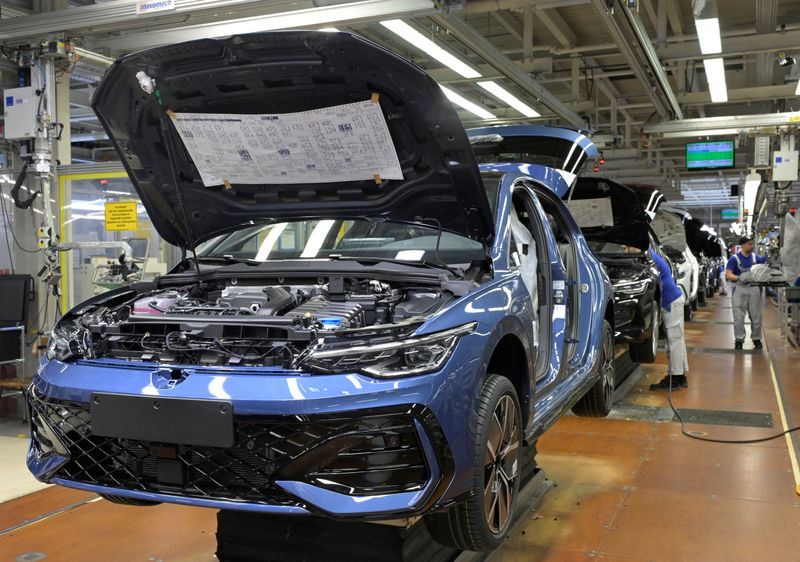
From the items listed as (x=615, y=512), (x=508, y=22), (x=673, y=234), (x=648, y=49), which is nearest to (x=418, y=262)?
(x=615, y=512)

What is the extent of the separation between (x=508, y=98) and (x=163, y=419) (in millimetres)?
8495

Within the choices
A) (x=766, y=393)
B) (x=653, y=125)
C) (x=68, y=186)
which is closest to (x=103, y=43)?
(x=68, y=186)

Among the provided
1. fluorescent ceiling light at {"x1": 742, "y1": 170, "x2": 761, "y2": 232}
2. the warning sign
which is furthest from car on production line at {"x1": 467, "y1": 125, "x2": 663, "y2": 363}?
fluorescent ceiling light at {"x1": 742, "y1": 170, "x2": 761, "y2": 232}

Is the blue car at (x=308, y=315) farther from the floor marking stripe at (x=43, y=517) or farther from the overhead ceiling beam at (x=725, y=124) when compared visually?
the overhead ceiling beam at (x=725, y=124)

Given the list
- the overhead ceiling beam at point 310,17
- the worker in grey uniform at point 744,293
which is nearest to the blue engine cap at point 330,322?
the overhead ceiling beam at point 310,17

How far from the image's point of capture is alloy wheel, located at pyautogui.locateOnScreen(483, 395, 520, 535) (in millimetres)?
2574

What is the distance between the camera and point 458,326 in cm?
233

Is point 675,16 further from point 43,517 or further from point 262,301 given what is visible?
point 43,517

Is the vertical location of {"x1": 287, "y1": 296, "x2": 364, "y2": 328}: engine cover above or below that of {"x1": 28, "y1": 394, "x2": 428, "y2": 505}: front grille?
above

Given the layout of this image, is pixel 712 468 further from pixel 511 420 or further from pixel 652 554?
pixel 511 420

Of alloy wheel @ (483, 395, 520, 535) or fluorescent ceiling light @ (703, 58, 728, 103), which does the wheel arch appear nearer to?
alloy wheel @ (483, 395, 520, 535)

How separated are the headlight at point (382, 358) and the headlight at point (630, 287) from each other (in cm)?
495

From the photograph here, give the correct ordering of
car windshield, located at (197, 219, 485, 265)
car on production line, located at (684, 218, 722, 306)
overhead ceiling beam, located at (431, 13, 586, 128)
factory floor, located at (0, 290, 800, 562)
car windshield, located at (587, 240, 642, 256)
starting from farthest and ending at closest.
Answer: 1. car on production line, located at (684, 218, 722, 306)
2. car windshield, located at (587, 240, 642, 256)
3. overhead ceiling beam, located at (431, 13, 586, 128)
4. factory floor, located at (0, 290, 800, 562)
5. car windshield, located at (197, 219, 485, 265)

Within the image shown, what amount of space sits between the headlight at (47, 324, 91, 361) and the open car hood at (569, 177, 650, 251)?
5060mm
